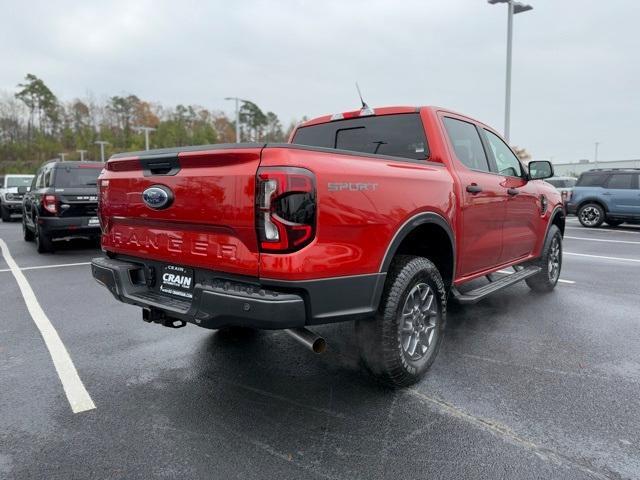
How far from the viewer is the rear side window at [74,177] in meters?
9.00

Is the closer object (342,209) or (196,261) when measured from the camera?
(342,209)

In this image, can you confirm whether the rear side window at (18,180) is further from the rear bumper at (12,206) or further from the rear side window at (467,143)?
the rear side window at (467,143)

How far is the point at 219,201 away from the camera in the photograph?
8.46 feet

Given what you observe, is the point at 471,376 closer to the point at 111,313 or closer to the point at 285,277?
the point at 285,277

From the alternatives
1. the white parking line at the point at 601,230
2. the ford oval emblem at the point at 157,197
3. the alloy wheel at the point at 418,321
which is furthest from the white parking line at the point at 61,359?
the white parking line at the point at 601,230

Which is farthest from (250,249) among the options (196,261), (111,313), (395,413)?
(111,313)

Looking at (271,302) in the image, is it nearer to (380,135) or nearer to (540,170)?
(380,135)

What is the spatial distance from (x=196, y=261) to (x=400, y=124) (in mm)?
2066

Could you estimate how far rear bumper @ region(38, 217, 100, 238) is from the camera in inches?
341

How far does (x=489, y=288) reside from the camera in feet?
13.8

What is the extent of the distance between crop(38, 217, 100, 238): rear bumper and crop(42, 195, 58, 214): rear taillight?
0.16 meters

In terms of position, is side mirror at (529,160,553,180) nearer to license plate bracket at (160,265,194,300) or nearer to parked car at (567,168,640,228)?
license plate bracket at (160,265,194,300)

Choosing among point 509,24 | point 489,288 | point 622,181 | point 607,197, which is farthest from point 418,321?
point 509,24

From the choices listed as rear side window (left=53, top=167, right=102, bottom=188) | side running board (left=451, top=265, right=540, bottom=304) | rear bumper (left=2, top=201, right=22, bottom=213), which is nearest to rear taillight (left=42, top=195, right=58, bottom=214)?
rear side window (left=53, top=167, right=102, bottom=188)
